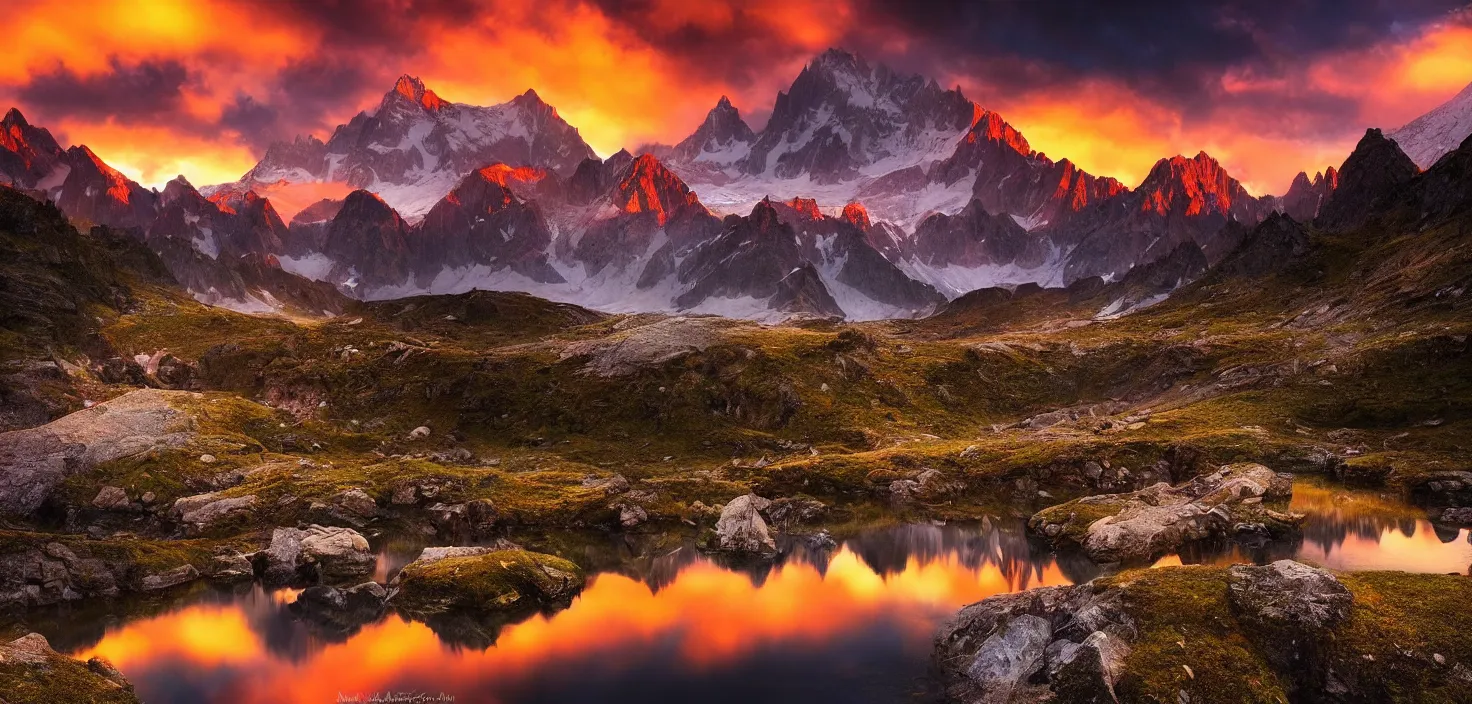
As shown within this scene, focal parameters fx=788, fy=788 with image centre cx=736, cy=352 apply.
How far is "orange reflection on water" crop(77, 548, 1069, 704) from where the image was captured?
4084 centimetres

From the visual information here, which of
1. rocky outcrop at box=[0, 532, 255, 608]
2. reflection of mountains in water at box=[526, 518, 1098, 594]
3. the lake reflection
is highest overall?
rocky outcrop at box=[0, 532, 255, 608]

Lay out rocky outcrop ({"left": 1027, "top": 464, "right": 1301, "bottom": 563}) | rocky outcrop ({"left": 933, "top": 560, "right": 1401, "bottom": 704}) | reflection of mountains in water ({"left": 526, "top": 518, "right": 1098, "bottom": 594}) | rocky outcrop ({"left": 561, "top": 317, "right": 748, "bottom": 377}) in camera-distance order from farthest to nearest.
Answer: rocky outcrop ({"left": 561, "top": 317, "right": 748, "bottom": 377}) < reflection of mountains in water ({"left": 526, "top": 518, "right": 1098, "bottom": 594}) < rocky outcrop ({"left": 1027, "top": 464, "right": 1301, "bottom": 563}) < rocky outcrop ({"left": 933, "top": 560, "right": 1401, "bottom": 704})

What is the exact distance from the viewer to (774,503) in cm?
8144

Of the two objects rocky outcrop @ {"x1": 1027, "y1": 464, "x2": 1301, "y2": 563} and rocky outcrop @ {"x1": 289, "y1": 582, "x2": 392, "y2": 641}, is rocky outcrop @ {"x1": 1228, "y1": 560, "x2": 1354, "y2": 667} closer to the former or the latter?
rocky outcrop @ {"x1": 1027, "y1": 464, "x2": 1301, "y2": 563}

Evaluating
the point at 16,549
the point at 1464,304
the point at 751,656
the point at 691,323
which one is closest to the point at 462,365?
the point at 691,323

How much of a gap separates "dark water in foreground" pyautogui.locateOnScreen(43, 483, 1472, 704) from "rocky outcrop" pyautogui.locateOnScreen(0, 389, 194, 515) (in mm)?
35057

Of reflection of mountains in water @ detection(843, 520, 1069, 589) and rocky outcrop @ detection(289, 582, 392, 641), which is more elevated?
rocky outcrop @ detection(289, 582, 392, 641)

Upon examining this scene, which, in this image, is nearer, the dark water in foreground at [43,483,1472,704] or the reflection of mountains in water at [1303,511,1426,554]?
the dark water in foreground at [43,483,1472,704]

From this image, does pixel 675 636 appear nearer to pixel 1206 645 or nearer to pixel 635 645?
pixel 635 645

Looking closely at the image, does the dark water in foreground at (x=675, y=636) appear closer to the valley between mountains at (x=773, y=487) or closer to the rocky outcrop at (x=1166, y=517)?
the valley between mountains at (x=773, y=487)

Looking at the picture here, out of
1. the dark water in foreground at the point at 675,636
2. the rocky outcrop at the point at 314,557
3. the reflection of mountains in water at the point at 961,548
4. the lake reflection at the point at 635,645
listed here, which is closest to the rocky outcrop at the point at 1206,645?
the dark water in foreground at the point at 675,636

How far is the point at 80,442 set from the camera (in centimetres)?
8038

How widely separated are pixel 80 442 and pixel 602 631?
6770cm

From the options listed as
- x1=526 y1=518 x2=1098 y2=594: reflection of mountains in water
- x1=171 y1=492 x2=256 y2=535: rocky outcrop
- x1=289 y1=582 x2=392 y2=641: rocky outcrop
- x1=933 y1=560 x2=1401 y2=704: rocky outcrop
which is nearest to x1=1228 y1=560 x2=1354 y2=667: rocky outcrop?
x1=933 y1=560 x2=1401 y2=704: rocky outcrop
